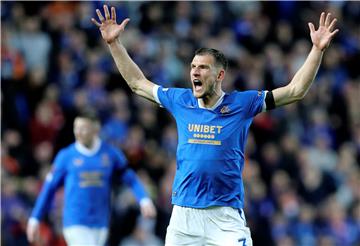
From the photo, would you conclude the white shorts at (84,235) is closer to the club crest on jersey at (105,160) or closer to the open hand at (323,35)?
the club crest on jersey at (105,160)

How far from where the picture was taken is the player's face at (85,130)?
1148 centimetres

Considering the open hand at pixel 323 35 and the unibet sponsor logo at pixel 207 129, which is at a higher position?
the open hand at pixel 323 35

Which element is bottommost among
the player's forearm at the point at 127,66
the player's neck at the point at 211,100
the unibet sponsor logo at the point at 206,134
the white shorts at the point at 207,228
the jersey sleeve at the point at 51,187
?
the white shorts at the point at 207,228

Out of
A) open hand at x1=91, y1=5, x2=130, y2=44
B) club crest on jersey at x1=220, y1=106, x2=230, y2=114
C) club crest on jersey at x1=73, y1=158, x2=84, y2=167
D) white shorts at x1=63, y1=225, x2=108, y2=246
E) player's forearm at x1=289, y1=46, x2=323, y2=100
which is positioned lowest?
white shorts at x1=63, y1=225, x2=108, y2=246

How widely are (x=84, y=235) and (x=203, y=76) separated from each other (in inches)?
158

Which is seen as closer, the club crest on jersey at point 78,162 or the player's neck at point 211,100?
the player's neck at point 211,100

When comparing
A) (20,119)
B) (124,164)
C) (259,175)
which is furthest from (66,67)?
(124,164)

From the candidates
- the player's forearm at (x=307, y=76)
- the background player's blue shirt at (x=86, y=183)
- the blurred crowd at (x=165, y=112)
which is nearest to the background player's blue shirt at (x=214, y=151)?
the player's forearm at (x=307, y=76)

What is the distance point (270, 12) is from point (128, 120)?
5.02m

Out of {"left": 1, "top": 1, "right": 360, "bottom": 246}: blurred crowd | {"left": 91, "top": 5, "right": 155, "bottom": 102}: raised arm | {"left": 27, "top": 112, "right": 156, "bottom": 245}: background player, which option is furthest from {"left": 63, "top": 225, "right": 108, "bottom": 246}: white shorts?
{"left": 91, "top": 5, "right": 155, "bottom": 102}: raised arm

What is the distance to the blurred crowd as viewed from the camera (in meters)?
14.9

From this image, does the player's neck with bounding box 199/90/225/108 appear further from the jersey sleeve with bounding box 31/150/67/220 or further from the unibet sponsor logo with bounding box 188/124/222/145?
the jersey sleeve with bounding box 31/150/67/220

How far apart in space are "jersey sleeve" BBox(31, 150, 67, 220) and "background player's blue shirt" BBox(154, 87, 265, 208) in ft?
Answer: 12.4

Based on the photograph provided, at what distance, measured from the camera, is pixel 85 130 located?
11469 mm
